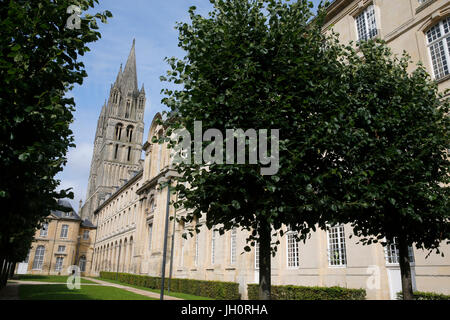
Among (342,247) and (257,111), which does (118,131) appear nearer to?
(342,247)

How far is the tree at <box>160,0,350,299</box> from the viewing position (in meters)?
7.49

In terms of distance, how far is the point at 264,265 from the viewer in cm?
810

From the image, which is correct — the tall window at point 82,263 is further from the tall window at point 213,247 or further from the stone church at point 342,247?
the tall window at point 213,247

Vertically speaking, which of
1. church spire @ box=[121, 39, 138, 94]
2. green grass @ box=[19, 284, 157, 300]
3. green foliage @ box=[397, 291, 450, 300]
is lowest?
green grass @ box=[19, 284, 157, 300]

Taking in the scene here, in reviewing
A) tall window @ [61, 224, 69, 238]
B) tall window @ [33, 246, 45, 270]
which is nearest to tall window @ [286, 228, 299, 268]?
tall window @ [61, 224, 69, 238]

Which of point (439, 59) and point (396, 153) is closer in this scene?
point (396, 153)

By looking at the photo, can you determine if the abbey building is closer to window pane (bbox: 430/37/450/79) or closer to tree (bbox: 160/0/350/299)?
window pane (bbox: 430/37/450/79)

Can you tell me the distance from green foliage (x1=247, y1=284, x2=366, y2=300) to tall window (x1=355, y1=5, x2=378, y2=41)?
1300cm

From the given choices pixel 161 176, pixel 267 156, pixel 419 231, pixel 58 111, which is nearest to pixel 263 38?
pixel 267 156

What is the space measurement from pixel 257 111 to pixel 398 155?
469cm

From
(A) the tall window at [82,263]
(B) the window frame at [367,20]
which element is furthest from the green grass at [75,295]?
(A) the tall window at [82,263]

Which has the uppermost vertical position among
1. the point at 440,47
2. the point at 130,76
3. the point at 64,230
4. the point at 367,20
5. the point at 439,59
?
the point at 130,76

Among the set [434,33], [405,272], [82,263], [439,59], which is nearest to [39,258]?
[82,263]
